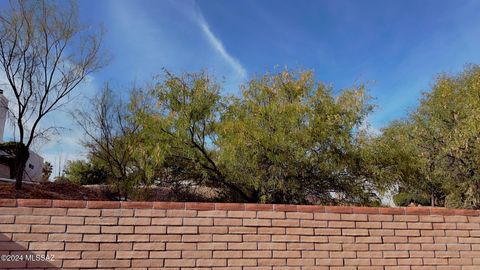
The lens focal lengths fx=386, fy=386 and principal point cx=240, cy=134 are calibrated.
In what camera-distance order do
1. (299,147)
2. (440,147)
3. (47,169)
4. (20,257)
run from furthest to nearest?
(47,169) → (440,147) → (299,147) → (20,257)

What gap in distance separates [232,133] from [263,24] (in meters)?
4.01

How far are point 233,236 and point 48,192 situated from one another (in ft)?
28.5

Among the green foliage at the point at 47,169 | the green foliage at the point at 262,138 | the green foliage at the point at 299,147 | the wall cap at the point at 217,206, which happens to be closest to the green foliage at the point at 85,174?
the green foliage at the point at 47,169

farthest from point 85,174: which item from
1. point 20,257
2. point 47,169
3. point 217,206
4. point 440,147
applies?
point 217,206

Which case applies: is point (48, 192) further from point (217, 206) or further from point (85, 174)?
point (85, 174)

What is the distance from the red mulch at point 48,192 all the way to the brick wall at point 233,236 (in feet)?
19.9

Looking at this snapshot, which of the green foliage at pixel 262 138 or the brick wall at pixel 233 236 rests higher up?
the green foliage at pixel 262 138

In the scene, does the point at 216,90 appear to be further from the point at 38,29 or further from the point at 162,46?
the point at 38,29

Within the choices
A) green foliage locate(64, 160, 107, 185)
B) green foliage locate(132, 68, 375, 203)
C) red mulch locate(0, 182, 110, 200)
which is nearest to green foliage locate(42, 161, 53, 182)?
green foliage locate(64, 160, 107, 185)

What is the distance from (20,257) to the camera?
11.5ft

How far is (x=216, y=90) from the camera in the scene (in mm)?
9648

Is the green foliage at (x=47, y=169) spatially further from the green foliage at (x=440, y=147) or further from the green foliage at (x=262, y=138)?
the green foliage at (x=440, y=147)

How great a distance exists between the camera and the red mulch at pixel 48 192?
920cm

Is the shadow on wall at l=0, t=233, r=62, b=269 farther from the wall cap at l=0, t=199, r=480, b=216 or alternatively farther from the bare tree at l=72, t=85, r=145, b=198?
the bare tree at l=72, t=85, r=145, b=198
